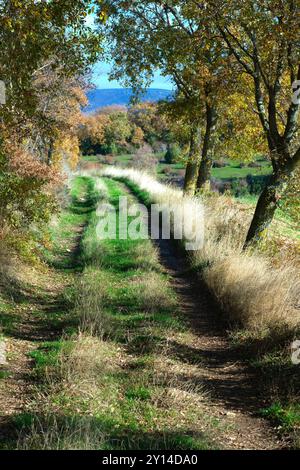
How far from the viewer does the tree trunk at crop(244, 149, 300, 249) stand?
11.2 metres

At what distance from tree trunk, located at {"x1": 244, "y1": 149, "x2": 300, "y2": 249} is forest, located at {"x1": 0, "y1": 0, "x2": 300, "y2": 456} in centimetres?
4

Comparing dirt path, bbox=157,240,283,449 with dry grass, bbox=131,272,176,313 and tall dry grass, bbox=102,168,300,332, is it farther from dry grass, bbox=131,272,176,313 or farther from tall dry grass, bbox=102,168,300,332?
tall dry grass, bbox=102,168,300,332

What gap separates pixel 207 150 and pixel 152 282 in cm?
1053

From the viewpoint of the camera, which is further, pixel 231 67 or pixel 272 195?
pixel 231 67

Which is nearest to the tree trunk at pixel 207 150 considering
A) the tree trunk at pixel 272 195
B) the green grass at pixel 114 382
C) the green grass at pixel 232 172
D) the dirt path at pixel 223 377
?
the tree trunk at pixel 272 195

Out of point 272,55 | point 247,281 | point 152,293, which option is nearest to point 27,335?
point 152,293

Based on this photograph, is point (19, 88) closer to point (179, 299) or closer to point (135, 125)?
point (179, 299)

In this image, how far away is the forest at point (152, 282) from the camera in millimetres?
5711

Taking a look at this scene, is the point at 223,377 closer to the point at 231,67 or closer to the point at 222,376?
the point at 222,376

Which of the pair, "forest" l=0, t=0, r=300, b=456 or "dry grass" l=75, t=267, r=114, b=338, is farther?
"dry grass" l=75, t=267, r=114, b=338

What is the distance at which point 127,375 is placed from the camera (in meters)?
6.77

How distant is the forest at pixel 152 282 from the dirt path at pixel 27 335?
1.3 inches

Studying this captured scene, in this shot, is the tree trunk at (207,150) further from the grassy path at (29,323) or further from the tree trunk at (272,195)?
the tree trunk at (272,195)

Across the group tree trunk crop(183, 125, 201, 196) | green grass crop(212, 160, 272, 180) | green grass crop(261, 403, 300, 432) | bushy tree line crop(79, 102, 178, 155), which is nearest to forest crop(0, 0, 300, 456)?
green grass crop(261, 403, 300, 432)
